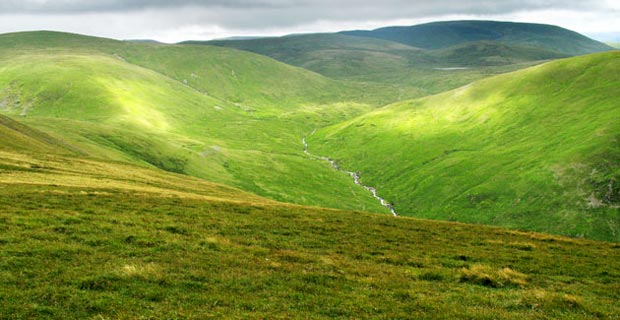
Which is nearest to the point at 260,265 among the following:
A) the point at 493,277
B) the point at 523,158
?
the point at 493,277

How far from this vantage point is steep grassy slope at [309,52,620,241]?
99.5 metres

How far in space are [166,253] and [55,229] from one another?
9128 mm

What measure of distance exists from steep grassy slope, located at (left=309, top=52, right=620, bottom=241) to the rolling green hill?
2368 inches

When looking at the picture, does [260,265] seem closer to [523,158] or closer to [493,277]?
[493,277]

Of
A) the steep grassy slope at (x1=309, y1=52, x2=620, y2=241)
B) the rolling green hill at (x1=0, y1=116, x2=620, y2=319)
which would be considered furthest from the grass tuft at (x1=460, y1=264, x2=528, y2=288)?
the steep grassy slope at (x1=309, y1=52, x2=620, y2=241)

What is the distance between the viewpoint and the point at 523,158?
129750mm

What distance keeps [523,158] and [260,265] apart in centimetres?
12590

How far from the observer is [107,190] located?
49.5 metres

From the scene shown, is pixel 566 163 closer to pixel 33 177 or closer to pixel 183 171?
pixel 183 171

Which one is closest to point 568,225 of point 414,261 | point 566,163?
point 566,163

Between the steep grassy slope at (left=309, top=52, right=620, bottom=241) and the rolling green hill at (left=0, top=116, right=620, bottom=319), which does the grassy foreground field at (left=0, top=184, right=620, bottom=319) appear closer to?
the rolling green hill at (left=0, top=116, right=620, bottom=319)

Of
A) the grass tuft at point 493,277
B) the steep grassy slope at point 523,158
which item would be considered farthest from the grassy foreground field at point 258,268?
the steep grassy slope at point 523,158

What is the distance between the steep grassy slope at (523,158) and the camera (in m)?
99.5

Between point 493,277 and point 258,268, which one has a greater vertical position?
point 258,268
